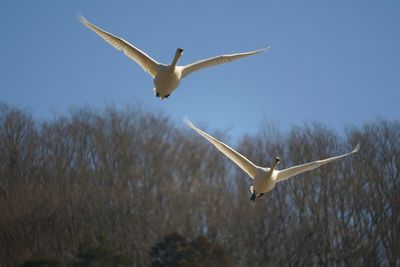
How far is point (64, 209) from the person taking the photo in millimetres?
50219

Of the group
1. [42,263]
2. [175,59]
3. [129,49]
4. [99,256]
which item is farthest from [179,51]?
[42,263]

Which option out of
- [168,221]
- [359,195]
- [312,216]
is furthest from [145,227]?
[359,195]

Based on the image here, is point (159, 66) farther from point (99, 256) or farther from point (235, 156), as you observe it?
point (99, 256)

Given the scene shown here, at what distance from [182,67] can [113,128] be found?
39.0 meters

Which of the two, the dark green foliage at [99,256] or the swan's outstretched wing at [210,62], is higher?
the swan's outstretched wing at [210,62]

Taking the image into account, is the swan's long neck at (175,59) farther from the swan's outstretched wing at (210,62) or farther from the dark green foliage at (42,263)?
the dark green foliage at (42,263)

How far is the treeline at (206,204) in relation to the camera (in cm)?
4722

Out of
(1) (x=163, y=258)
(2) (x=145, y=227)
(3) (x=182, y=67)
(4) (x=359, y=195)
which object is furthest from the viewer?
(4) (x=359, y=195)

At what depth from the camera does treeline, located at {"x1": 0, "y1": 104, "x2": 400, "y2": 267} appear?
1859 inches

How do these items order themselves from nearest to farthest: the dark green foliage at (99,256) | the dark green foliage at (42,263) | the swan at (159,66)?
the swan at (159,66), the dark green foliage at (99,256), the dark green foliage at (42,263)

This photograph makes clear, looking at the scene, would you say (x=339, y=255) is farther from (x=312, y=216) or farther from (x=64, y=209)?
(x=64, y=209)

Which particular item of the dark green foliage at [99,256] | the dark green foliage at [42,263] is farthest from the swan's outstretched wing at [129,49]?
the dark green foliage at [42,263]

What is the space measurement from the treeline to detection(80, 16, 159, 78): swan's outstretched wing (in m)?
17.8

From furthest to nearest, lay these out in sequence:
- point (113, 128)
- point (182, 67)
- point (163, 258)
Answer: point (113, 128) < point (163, 258) < point (182, 67)
